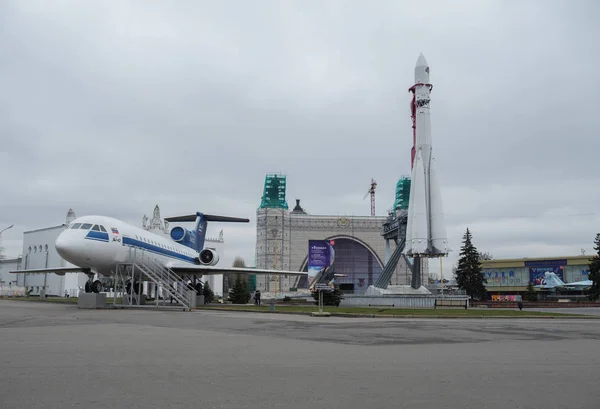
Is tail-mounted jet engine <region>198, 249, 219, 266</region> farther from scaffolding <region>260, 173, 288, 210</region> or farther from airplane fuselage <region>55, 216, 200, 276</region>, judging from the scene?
scaffolding <region>260, 173, 288, 210</region>

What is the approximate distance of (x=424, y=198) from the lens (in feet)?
132

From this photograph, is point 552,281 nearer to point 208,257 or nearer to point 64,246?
point 208,257

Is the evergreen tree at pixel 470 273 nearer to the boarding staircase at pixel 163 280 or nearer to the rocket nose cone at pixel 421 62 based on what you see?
the rocket nose cone at pixel 421 62

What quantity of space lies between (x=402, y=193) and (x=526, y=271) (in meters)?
26.6

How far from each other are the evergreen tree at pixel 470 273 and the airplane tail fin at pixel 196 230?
32069 millimetres

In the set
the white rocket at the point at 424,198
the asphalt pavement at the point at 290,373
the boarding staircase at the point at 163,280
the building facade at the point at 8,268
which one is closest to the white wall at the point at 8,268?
the building facade at the point at 8,268

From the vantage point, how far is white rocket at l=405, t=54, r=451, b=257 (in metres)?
39.6

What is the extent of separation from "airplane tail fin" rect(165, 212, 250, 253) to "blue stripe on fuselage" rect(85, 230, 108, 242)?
17.8 metres

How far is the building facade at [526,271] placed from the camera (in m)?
88.9

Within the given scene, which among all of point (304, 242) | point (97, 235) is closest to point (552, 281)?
point (304, 242)

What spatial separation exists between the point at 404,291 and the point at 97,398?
4569 cm

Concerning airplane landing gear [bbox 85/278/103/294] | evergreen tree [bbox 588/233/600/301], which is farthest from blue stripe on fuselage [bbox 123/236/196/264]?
evergreen tree [bbox 588/233/600/301]

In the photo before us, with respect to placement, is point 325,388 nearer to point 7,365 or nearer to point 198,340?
point 7,365

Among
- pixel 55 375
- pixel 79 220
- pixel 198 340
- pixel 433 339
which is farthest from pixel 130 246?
pixel 55 375
